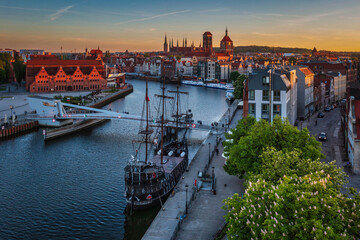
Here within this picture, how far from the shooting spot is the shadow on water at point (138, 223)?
72.3ft

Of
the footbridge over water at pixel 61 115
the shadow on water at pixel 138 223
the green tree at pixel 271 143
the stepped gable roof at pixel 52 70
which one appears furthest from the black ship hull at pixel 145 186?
the stepped gable roof at pixel 52 70

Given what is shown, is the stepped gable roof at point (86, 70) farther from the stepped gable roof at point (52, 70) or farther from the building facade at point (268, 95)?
the building facade at point (268, 95)

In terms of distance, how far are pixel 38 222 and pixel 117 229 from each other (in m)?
5.04

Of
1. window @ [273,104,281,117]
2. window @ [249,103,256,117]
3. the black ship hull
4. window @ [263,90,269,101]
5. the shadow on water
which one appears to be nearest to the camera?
the shadow on water

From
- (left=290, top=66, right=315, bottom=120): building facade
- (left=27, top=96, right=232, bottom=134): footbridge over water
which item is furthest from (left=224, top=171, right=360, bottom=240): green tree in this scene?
(left=290, top=66, right=315, bottom=120): building facade

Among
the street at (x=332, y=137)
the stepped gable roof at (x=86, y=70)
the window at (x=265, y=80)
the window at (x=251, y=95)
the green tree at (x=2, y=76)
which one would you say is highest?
the stepped gable roof at (x=86, y=70)

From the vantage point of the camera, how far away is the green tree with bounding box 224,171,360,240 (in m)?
11.7

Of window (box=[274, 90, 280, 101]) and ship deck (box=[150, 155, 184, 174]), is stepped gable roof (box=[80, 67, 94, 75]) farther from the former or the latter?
window (box=[274, 90, 280, 101])

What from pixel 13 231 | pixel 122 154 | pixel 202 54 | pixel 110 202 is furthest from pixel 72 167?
pixel 202 54

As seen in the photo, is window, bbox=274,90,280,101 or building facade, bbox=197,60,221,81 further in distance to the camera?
building facade, bbox=197,60,221,81

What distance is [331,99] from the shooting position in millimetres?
66875

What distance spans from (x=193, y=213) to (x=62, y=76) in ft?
259

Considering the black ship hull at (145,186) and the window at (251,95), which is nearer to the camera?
the black ship hull at (145,186)

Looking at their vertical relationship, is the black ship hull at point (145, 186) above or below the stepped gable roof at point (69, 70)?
below
